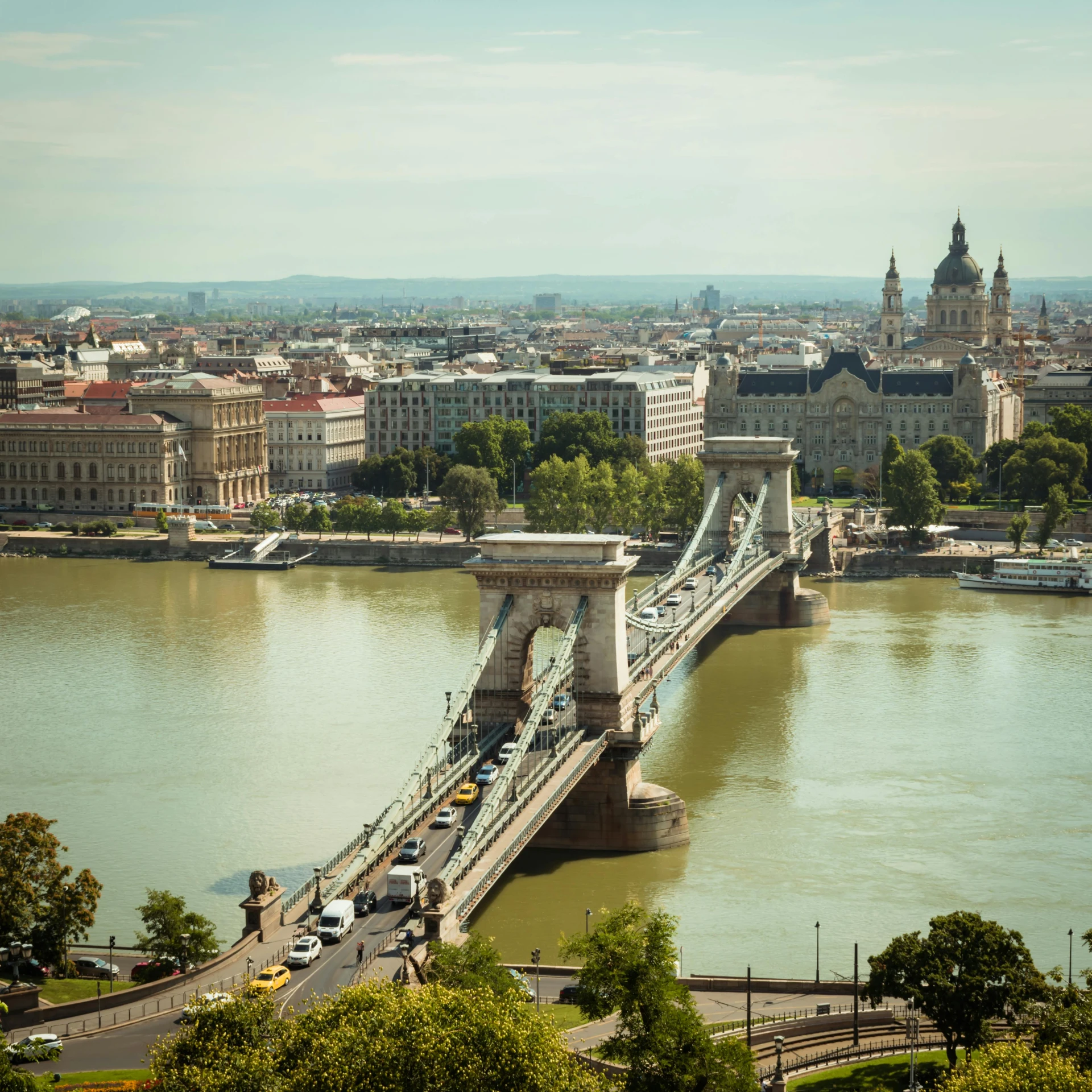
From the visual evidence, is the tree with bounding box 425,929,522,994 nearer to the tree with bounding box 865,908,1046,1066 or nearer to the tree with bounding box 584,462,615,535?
the tree with bounding box 865,908,1046,1066

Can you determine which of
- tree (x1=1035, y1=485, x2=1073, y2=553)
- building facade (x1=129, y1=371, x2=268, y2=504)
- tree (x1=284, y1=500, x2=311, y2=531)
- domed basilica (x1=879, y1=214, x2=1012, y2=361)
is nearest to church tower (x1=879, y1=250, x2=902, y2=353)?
domed basilica (x1=879, y1=214, x2=1012, y2=361)

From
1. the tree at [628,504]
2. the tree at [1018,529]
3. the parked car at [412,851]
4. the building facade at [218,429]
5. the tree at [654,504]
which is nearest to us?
the parked car at [412,851]

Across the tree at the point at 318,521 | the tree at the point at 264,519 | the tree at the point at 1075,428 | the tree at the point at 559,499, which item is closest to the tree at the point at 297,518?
the tree at the point at 318,521

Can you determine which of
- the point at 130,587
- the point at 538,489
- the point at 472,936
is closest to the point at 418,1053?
the point at 472,936

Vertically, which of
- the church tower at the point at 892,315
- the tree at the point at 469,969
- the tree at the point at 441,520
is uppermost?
the church tower at the point at 892,315

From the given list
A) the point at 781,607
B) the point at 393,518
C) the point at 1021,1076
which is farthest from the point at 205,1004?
the point at 393,518

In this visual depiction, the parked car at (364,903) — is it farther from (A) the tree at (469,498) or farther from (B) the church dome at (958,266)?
(B) the church dome at (958,266)

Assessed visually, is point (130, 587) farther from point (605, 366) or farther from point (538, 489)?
point (605, 366)

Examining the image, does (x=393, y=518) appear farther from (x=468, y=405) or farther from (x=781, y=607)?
(x=781, y=607)
